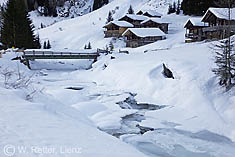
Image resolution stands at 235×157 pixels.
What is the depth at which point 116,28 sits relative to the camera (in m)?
50.7

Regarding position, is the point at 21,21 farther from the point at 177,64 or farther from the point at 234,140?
the point at 234,140

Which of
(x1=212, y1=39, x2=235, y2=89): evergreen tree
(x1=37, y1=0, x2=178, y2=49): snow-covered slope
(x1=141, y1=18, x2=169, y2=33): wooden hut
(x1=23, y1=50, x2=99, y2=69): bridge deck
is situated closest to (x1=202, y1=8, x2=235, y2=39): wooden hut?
(x1=212, y1=39, x2=235, y2=89): evergreen tree

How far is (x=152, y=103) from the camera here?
15.2 metres

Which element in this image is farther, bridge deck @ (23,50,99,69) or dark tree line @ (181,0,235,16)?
dark tree line @ (181,0,235,16)

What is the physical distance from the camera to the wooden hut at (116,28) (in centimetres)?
4943

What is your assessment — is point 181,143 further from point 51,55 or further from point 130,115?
point 51,55

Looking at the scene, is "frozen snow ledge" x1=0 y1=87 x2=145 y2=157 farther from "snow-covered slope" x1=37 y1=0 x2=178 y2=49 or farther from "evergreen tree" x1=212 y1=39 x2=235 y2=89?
"snow-covered slope" x1=37 y1=0 x2=178 y2=49

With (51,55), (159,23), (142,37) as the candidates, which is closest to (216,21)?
(142,37)

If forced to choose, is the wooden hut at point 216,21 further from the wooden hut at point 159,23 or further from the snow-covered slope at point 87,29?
the snow-covered slope at point 87,29

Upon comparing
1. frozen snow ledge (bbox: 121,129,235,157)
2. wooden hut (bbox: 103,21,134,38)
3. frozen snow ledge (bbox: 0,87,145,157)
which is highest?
wooden hut (bbox: 103,21,134,38)

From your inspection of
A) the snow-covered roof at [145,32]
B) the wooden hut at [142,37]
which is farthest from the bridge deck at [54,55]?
the wooden hut at [142,37]

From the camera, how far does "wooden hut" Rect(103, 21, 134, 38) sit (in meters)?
49.4

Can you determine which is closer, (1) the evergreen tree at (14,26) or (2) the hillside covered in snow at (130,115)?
(2) the hillside covered in snow at (130,115)

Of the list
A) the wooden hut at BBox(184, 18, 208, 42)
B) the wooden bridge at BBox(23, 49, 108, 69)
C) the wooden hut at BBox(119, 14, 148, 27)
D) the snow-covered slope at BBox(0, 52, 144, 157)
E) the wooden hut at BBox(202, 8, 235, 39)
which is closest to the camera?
the snow-covered slope at BBox(0, 52, 144, 157)
